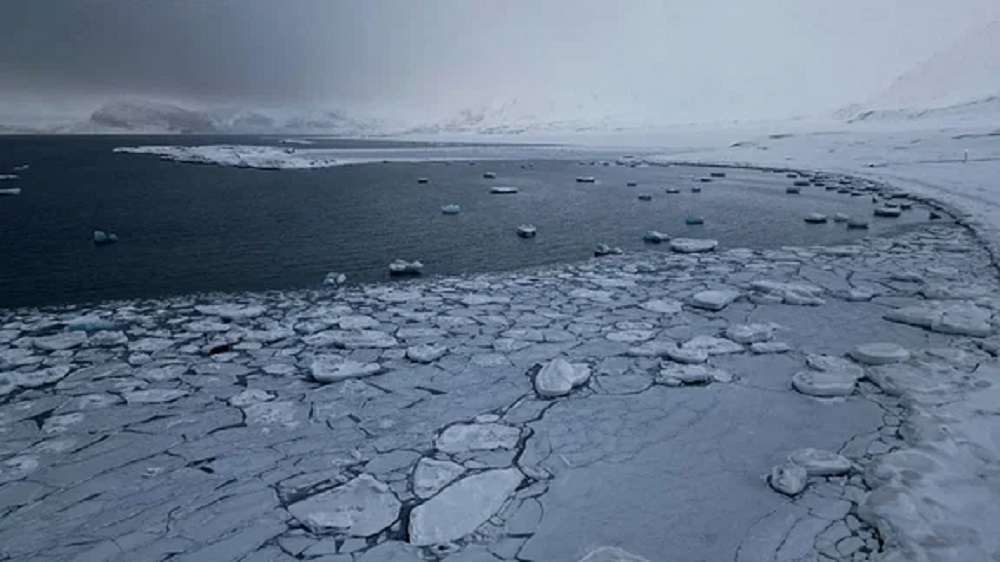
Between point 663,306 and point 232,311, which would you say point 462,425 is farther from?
point 232,311

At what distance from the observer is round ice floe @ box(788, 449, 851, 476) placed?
3215 mm

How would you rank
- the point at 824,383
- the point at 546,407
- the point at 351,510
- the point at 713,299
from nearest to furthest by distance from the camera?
the point at 351,510
the point at 546,407
the point at 824,383
the point at 713,299

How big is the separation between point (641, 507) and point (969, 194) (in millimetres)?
15781

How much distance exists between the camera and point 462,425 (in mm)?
3840

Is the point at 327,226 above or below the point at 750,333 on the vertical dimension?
above

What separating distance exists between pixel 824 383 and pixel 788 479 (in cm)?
149

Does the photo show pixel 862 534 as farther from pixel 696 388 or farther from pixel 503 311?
pixel 503 311

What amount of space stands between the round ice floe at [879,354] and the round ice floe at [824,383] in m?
0.46

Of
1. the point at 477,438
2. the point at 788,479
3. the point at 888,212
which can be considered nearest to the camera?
the point at 788,479

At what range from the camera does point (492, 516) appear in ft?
9.52

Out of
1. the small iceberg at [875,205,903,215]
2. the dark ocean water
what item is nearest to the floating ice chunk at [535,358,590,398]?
the dark ocean water

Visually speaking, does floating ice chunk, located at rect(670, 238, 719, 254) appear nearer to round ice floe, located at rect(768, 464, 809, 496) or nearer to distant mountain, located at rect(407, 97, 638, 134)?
round ice floe, located at rect(768, 464, 809, 496)

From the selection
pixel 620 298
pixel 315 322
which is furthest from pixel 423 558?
pixel 620 298

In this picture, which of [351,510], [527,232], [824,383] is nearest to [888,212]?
[527,232]
